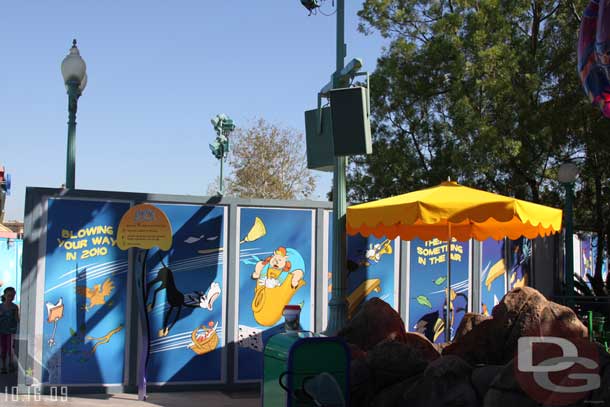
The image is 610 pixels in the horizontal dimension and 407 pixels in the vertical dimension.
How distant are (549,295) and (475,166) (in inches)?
182

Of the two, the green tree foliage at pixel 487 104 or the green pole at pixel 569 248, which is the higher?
the green tree foliage at pixel 487 104

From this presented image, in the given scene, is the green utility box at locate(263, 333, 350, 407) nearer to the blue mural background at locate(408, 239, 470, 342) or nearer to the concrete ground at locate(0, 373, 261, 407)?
the concrete ground at locate(0, 373, 261, 407)

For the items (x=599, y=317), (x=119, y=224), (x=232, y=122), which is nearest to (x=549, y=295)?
(x=599, y=317)

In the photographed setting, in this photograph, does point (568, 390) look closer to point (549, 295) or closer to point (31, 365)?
point (31, 365)

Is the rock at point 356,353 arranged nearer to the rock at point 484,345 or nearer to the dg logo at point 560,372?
the rock at point 484,345

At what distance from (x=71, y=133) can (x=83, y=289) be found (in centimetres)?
210

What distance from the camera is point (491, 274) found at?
12859mm

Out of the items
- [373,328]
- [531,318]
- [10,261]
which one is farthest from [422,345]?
[10,261]

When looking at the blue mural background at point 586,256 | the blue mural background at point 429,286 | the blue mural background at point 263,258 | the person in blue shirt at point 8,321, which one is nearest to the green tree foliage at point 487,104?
the blue mural background at point 586,256

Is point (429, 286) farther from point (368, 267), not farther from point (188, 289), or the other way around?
point (188, 289)

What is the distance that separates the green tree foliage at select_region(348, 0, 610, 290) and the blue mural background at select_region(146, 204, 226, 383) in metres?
8.83

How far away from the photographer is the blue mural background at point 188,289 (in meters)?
10.2

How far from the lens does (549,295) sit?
13766mm

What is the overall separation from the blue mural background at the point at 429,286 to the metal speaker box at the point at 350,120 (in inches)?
159
